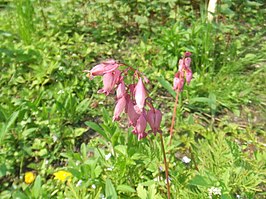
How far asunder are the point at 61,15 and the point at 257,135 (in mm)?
2162

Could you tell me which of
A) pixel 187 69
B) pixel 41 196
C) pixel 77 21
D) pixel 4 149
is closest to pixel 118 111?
pixel 187 69

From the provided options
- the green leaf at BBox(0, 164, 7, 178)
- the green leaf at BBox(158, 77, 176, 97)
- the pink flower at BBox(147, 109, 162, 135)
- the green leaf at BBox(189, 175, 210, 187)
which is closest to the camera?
the pink flower at BBox(147, 109, 162, 135)

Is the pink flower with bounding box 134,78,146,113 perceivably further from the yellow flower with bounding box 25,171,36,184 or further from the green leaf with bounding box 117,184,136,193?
the yellow flower with bounding box 25,171,36,184

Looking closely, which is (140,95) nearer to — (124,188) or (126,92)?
(126,92)

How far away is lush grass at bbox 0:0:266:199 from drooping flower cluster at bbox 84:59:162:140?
0.43 m

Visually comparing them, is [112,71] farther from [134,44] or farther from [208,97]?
[134,44]

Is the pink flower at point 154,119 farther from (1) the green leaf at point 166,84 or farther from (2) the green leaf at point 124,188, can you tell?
(1) the green leaf at point 166,84

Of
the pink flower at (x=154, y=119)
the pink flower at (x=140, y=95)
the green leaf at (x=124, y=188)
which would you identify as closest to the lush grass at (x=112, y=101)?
the green leaf at (x=124, y=188)

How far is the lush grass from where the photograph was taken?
1677mm

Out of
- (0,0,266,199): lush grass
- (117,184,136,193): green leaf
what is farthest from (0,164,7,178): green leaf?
(117,184,136,193): green leaf

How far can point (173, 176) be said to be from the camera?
160 cm

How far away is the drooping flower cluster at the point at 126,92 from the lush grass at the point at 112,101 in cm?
43

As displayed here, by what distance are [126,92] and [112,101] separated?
55.4 inches

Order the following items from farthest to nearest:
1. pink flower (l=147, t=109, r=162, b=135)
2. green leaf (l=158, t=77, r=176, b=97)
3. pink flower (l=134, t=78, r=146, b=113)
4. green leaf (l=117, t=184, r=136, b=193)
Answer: green leaf (l=158, t=77, r=176, b=97) → green leaf (l=117, t=184, r=136, b=193) → pink flower (l=147, t=109, r=162, b=135) → pink flower (l=134, t=78, r=146, b=113)
